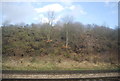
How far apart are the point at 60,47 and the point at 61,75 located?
5.34 metres

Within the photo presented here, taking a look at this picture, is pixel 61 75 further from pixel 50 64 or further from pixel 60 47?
pixel 60 47

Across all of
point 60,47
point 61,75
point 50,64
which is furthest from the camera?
point 60,47

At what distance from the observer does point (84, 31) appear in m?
14.6

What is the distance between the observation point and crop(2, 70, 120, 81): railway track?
7129mm

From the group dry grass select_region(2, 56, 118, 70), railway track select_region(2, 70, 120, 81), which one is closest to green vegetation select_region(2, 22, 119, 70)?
dry grass select_region(2, 56, 118, 70)

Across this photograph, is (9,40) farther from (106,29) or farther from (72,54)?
(106,29)

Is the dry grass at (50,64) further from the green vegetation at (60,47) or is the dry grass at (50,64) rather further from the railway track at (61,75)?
the railway track at (61,75)


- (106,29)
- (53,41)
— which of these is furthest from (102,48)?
(53,41)

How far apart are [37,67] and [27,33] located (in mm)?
5147

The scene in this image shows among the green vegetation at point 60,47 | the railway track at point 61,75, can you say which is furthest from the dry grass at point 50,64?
the railway track at point 61,75

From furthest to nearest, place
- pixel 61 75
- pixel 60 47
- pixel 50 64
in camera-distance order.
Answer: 1. pixel 60 47
2. pixel 50 64
3. pixel 61 75

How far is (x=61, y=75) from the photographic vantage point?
7.68 m

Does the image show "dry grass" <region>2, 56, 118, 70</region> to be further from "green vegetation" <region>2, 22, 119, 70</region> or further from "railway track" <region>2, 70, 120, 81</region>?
"railway track" <region>2, 70, 120, 81</region>

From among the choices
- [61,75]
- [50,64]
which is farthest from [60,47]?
[61,75]
